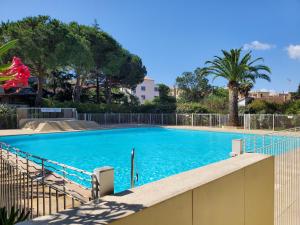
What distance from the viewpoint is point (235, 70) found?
20.8 metres

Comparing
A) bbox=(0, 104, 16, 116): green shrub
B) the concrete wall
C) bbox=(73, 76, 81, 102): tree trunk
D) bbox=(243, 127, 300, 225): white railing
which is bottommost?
bbox=(243, 127, 300, 225): white railing

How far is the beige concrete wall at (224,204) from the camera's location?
1.72 m

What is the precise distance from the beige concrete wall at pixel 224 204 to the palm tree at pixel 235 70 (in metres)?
18.6

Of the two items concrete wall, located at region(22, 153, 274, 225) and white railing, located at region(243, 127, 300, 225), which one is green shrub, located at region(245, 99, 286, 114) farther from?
concrete wall, located at region(22, 153, 274, 225)

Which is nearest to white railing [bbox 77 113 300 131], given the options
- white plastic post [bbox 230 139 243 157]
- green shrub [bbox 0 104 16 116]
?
green shrub [bbox 0 104 16 116]

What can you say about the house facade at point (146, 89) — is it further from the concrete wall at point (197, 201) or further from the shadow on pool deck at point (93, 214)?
the shadow on pool deck at point (93, 214)

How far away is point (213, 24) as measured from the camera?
2045 cm

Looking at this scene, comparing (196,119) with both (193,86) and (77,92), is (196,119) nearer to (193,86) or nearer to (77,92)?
(77,92)

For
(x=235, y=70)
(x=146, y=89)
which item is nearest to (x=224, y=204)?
(x=235, y=70)

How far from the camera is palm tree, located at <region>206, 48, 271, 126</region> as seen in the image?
68.1ft

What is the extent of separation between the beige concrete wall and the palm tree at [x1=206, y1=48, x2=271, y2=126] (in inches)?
731

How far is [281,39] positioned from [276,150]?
21976 mm

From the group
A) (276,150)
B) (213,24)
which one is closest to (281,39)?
(213,24)

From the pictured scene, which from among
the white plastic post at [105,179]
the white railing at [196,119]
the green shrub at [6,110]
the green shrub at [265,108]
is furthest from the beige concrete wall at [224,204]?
the green shrub at [6,110]
